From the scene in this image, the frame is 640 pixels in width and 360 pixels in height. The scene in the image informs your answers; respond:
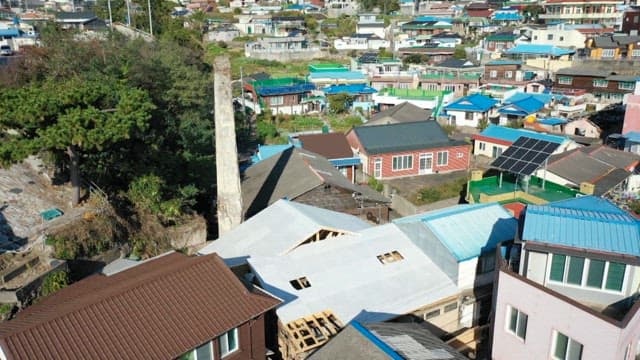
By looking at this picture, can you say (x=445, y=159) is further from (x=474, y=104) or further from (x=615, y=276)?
(x=615, y=276)

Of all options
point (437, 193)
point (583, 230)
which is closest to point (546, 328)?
point (583, 230)

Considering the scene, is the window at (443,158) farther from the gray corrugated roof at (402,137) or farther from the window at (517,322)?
the window at (517,322)

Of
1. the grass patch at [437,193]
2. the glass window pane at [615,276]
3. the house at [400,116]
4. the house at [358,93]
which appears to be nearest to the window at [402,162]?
the grass patch at [437,193]

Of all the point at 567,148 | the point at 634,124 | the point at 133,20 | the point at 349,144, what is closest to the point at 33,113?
the point at 349,144

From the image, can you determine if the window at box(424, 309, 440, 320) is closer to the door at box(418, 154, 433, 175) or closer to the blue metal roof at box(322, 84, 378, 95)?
the door at box(418, 154, 433, 175)

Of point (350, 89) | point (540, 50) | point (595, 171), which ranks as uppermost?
point (540, 50)

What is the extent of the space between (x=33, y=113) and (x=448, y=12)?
250 feet

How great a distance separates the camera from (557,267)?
9.19m

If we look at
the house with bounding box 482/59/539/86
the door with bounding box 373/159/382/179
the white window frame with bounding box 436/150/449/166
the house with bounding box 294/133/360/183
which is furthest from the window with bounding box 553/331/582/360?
the house with bounding box 482/59/539/86

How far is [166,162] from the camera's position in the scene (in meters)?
17.9

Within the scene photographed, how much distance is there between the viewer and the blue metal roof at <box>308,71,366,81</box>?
143 feet

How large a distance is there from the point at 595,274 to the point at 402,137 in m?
17.3

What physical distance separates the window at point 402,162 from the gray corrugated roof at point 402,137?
0.41 m

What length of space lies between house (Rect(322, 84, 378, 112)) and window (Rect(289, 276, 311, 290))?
88.8ft
